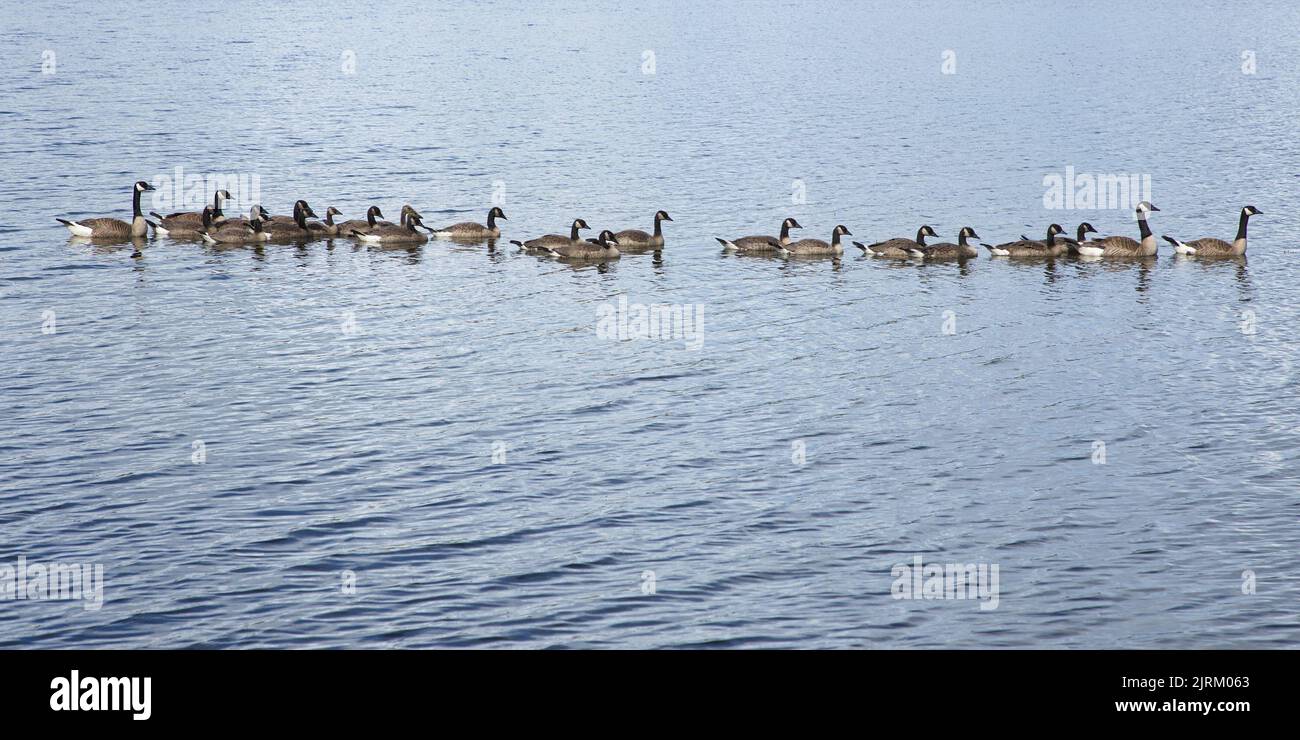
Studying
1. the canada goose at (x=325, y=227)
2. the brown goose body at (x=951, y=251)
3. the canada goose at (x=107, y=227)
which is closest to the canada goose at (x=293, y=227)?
the canada goose at (x=325, y=227)

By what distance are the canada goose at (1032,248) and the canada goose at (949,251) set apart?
53 cm

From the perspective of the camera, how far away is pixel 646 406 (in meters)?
28.2

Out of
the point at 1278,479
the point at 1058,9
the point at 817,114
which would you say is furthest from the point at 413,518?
the point at 1058,9

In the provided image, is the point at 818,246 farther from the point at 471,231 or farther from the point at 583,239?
the point at 471,231

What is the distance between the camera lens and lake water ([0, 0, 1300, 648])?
62.9 ft

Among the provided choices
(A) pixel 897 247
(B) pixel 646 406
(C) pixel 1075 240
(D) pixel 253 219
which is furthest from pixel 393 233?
(C) pixel 1075 240

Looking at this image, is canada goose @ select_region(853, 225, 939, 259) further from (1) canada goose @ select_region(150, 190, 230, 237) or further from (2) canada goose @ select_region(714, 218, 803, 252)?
(1) canada goose @ select_region(150, 190, 230, 237)

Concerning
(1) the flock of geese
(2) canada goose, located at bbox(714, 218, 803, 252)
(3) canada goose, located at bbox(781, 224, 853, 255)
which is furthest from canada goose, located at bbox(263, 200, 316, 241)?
(3) canada goose, located at bbox(781, 224, 853, 255)

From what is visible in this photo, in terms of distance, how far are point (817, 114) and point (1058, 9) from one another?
9211 cm

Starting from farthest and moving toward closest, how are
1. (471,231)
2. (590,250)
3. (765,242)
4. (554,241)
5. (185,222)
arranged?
(471,231), (185,222), (765,242), (554,241), (590,250)

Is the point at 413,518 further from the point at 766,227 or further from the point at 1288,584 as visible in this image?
the point at 766,227

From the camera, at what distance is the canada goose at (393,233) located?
144 ft

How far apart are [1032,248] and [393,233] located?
60.9 feet

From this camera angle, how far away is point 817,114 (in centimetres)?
8106
